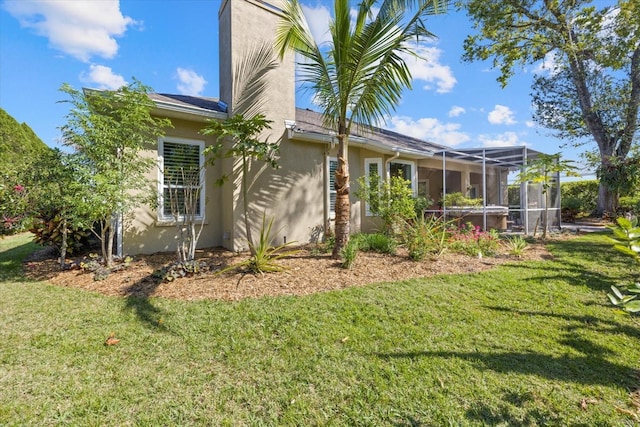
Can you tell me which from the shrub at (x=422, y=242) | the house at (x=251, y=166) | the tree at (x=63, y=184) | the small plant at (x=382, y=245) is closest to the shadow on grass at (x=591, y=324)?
the shrub at (x=422, y=242)

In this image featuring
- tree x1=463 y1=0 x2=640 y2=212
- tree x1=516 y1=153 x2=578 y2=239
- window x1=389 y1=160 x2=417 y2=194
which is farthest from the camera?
tree x1=463 y1=0 x2=640 y2=212

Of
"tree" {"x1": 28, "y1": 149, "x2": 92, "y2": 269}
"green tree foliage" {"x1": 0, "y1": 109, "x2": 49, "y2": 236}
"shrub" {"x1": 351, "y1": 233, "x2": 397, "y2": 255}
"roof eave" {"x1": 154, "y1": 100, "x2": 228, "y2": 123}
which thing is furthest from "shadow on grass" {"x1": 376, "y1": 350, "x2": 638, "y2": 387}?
"green tree foliage" {"x1": 0, "y1": 109, "x2": 49, "y2": 236}

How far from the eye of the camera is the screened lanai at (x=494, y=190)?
11.2 m

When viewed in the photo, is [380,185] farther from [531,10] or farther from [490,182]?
[531,10]

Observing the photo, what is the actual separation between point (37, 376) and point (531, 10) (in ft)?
70.9

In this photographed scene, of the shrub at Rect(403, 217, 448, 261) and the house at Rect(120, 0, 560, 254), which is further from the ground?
the house at Rect(120, 0, 560, 254)

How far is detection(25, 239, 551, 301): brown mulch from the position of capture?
4793 mm

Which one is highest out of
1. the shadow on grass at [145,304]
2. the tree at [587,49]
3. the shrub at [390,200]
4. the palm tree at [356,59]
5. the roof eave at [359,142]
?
the tree at [587,49]

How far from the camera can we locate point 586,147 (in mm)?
18625

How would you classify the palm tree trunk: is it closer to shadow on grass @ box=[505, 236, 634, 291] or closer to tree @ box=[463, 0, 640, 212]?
shadow on grass @ box=[505, 236, 634, 291]

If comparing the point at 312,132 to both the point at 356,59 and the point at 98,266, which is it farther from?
the point at 98,266

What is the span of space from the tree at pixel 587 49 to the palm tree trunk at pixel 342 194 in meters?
14.1

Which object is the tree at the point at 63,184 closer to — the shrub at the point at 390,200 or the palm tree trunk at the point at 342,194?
the palm tree trunk at the point at 342,194

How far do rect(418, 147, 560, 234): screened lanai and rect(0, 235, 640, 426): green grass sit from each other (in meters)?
5.66
